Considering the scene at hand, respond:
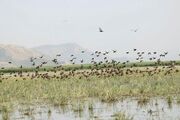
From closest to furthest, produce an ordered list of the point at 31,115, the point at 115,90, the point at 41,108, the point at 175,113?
the point at 175,113 → the point at 31,115 → the point at 41,108 → the point at 115,90

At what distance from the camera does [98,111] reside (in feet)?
65.9

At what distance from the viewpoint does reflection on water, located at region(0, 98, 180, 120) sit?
18.6m

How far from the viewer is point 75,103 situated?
22.6m

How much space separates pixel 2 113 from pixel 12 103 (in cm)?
283

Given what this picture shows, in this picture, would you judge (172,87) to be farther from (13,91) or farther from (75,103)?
(13,91)

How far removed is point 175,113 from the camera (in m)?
18.8

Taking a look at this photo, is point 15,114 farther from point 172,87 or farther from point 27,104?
point 172,87

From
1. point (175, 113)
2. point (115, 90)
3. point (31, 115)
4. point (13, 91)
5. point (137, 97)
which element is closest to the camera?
point (175, 113)

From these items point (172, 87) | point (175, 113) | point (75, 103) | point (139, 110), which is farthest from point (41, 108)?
point (172, 87)

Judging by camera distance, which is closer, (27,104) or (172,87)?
(27,104)

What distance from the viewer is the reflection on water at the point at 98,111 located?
733 inches

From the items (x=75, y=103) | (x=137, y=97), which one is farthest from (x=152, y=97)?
Result: (x=75, y=103)

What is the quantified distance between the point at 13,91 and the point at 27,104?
5815 millimetres

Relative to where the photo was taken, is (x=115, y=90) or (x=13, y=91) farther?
(x=13, y=91)
